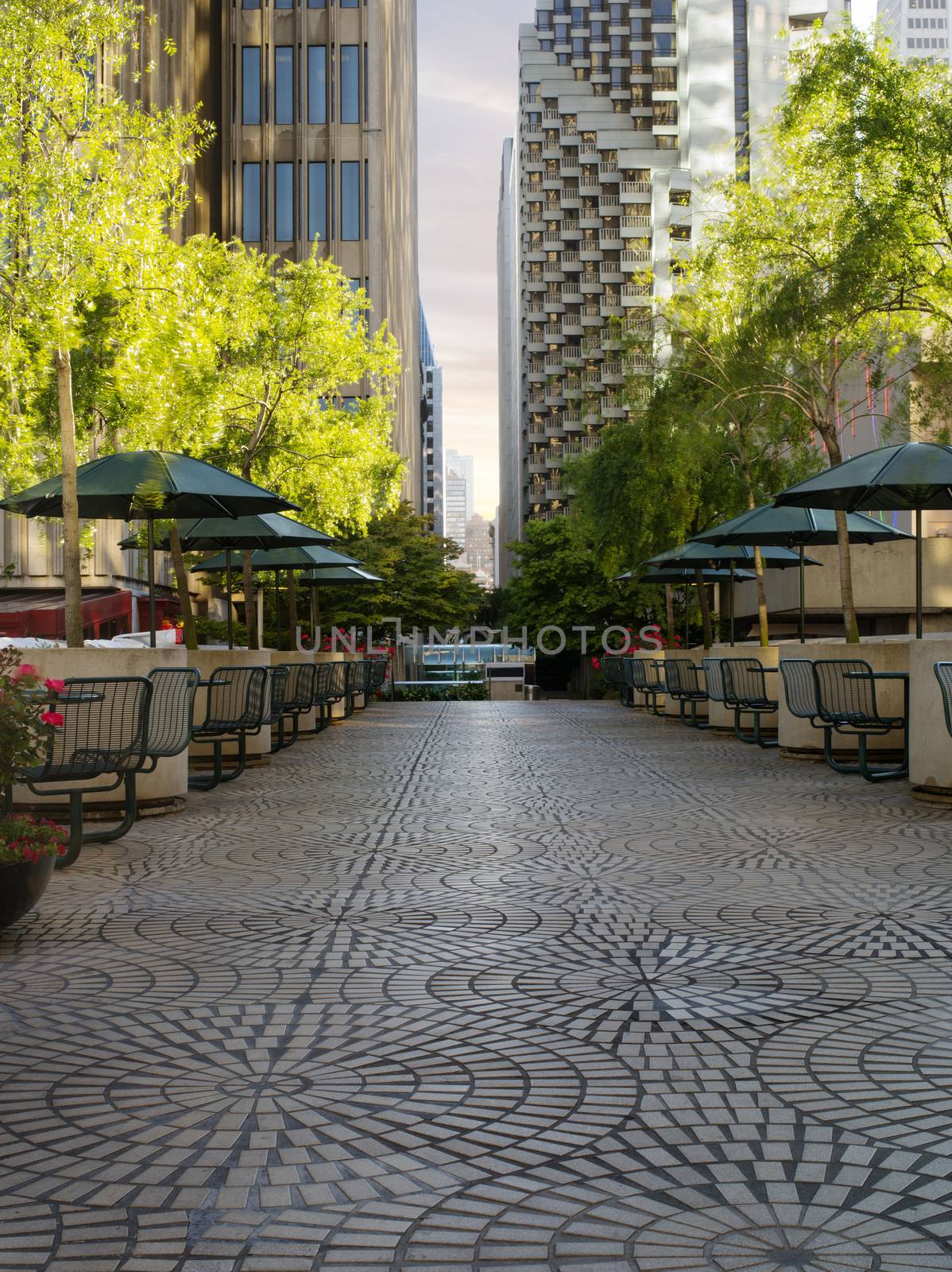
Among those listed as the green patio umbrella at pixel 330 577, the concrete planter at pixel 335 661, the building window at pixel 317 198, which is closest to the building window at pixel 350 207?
the building window at pixel 317 198

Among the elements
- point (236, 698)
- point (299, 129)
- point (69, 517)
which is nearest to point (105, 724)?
point (69, 517)

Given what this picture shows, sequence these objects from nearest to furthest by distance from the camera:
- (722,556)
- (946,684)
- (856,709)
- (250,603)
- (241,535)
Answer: (946,684), (856,709), (241,535), (250,603), (722,556)

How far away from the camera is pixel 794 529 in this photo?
52.9ft

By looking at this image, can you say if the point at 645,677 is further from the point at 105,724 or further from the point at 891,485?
the point at 105,724

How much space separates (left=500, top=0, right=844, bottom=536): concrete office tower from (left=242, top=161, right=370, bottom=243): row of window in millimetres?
40925

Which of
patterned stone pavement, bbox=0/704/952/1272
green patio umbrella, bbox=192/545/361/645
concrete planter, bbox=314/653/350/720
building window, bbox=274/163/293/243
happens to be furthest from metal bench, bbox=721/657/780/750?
building window, bbox=274/163/293/243

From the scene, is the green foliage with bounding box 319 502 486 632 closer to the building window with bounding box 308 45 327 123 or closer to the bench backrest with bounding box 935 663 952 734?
the building window with bounding box 308 45 327 123

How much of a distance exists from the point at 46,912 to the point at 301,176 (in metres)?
51.7

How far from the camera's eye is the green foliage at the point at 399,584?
42000mm

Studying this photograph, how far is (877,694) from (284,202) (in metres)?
45.9

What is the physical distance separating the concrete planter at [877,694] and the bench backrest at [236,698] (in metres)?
5.34

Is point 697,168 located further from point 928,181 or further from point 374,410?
point 928,181

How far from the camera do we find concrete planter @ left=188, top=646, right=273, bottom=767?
13.5 metres

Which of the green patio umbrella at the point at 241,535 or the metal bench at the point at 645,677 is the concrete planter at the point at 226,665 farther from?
the metal bench at the point at 645,677
